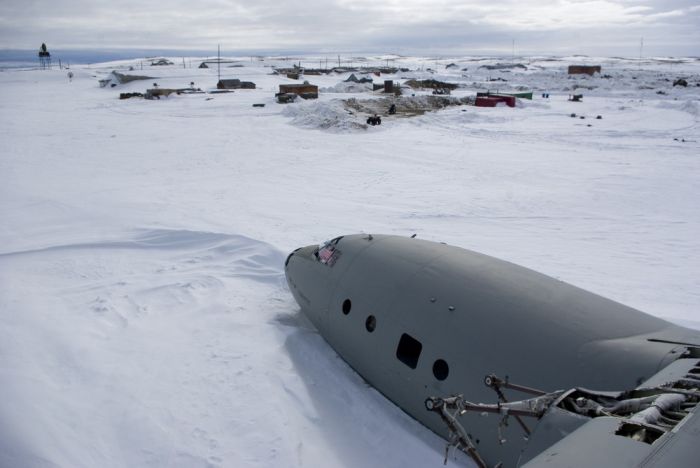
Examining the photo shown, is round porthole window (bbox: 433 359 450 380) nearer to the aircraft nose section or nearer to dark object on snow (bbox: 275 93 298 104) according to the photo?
the aircraft nose section

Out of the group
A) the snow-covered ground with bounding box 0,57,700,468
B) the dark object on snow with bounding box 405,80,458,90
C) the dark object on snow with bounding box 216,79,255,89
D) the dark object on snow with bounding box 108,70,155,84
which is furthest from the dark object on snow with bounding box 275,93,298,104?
the dark object on snow with bounding box 108,70,155,84

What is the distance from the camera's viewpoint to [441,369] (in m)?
10.5

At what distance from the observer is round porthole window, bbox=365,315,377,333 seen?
482 inches

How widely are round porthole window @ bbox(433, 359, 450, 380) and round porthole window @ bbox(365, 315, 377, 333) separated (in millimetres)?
2005

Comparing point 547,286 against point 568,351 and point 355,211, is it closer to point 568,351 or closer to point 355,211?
point 568,351

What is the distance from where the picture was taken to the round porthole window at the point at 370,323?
482 inches

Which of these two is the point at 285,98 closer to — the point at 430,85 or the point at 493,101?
the point at 493,101

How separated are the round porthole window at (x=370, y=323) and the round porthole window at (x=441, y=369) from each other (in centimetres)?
201

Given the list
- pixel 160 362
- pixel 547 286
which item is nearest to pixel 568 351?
pixel 547 286

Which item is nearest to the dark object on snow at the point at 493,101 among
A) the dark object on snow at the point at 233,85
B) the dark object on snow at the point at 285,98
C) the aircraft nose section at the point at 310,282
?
the dark object on snow at the point at 285,98

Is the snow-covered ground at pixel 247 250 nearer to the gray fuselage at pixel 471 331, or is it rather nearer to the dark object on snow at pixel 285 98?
the gray fuselage at pixel 471 331

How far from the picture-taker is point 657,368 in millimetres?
8328

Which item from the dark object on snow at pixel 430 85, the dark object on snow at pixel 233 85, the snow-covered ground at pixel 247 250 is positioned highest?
the dark object on snow at pixel 430 85

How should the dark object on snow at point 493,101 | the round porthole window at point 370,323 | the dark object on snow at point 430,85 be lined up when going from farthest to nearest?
the dark object on snow at point 430,85 → the dark object on snow at point 493,101 → the round porthole window at point 370,323
